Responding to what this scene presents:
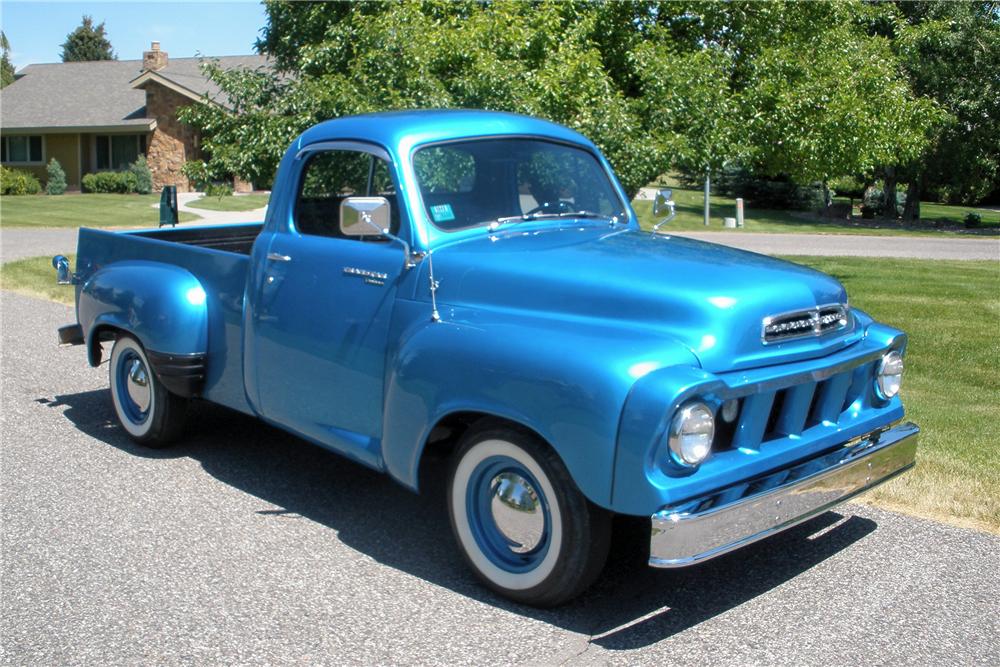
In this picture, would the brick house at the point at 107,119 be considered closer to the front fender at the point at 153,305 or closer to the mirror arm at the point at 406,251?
the front fender at the point at 153,305

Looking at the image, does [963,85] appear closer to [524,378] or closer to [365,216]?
[365,216]

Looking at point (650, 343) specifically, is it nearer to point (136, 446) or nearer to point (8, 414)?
point (136, 446)

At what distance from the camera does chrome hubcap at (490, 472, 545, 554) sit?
4059mm

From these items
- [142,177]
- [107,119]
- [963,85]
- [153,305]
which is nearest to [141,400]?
[153,305]

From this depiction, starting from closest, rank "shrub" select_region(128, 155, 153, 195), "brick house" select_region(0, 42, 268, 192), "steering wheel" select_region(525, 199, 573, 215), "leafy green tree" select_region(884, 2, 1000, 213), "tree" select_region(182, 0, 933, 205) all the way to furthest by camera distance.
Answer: "steering wheel" select_region(525, 199, 573, 215) → "tree" select_region(182, 0, 933, 205) → "leafy green tree" select_region(884, 2, 1000, 213) → "shrub" select_region(128, 155, 153, 195) → "brick house" select_region(0, 42, 268, 192)

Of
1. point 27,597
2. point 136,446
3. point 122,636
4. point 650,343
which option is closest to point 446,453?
point 650,343

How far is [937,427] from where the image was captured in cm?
668

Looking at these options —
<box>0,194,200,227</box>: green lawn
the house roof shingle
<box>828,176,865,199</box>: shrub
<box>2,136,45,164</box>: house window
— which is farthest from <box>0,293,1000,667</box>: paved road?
<box>828,176,865,199</box>: shrub

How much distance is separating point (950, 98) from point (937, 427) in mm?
28901

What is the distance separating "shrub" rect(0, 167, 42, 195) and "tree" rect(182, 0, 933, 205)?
1098 inches

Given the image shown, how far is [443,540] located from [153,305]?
7.37ft

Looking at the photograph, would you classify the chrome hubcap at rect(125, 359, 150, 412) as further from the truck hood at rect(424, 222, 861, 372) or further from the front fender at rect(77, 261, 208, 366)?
the truck hood at rect(424, 222, 861, 372)

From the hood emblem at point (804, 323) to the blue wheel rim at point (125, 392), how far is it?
158 inches

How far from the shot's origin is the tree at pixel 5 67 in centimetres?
4347
